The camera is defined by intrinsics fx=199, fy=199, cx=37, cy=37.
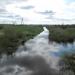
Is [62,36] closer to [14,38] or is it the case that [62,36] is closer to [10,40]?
[14,38]

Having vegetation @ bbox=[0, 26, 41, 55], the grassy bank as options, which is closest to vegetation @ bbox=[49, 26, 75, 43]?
the grassy bank

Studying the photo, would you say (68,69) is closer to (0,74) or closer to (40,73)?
(40,73)

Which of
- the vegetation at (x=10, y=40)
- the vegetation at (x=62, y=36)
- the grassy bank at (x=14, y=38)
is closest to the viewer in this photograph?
the vegetation at (x=10, y=40)

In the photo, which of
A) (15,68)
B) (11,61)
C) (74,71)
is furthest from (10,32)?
(74,71)

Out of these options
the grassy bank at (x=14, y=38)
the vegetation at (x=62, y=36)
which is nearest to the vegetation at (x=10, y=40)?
the grassy bank at (x=14, y=38)

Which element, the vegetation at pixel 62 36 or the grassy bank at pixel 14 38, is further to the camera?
the vegetation at pixel 62 36

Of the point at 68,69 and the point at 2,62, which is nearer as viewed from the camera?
the point at 68,69

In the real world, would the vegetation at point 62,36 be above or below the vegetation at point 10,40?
below

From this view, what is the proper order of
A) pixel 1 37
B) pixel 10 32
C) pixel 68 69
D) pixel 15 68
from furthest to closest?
pixel 10 32
pixel 1 37
pixel 15 68
pixel 68 69

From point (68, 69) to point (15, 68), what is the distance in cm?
594

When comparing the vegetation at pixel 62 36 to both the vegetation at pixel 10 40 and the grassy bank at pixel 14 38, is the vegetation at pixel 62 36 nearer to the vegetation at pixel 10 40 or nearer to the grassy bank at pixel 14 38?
the grassy bank at pixel 14 38

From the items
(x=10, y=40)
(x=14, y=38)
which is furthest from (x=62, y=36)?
(x=10, y=40)

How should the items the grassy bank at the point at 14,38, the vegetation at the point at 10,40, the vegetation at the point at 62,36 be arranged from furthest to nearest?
the vegetation at the point at 62,36 → the grassy bank at the point at 14,38 → the vegetation at the point at 10,40

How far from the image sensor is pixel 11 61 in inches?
1035
